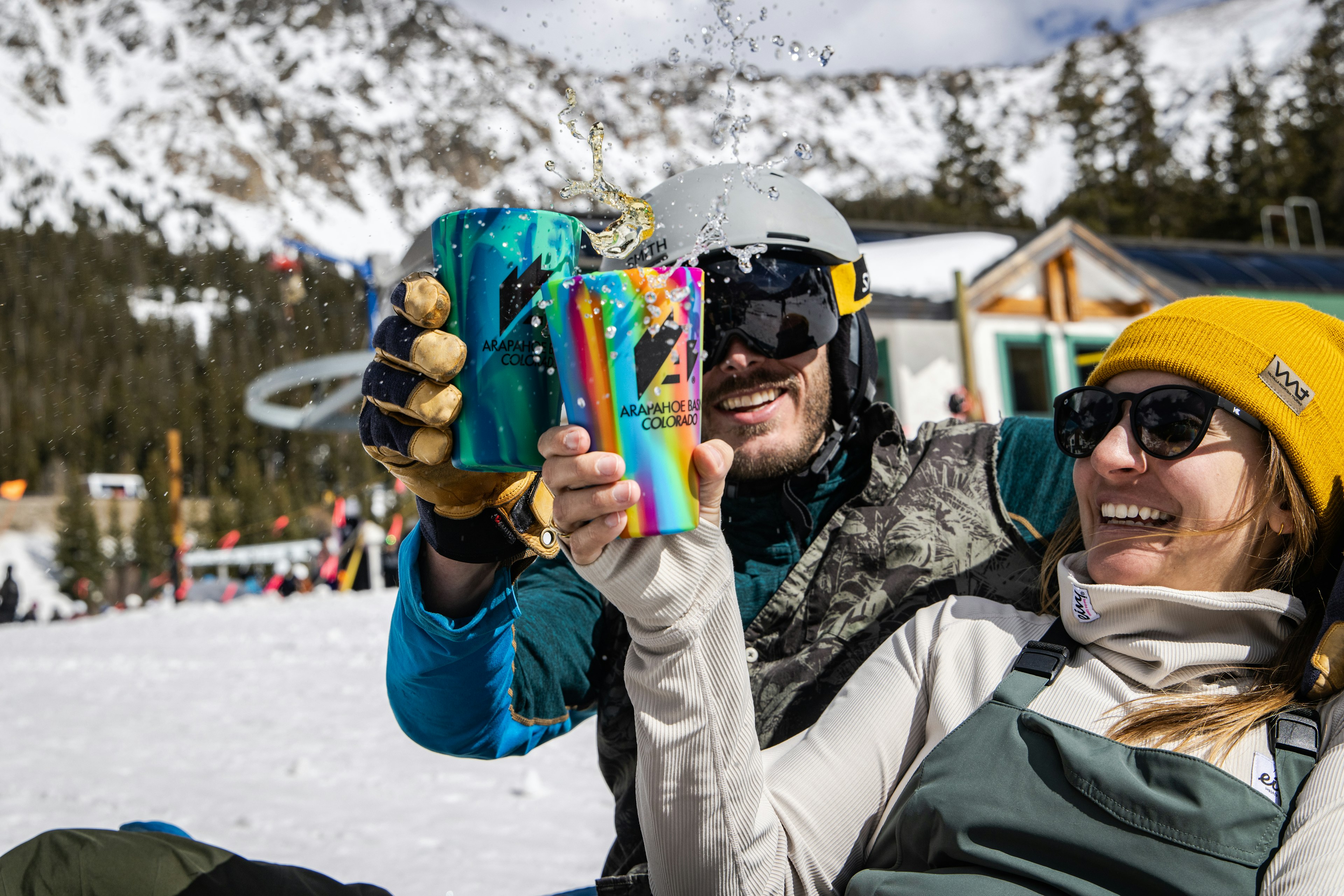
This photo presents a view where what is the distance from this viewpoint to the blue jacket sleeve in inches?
69.4

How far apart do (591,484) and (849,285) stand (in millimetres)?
1455

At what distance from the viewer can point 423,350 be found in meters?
1.35

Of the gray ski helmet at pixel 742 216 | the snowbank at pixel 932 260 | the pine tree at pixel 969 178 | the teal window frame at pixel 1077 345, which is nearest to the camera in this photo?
the gray ski helmet at pixel 742 216

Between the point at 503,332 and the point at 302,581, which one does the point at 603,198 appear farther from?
the point at 302,581

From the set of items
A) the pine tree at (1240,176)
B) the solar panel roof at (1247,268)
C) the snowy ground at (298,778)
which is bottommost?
the snowy ground at (298,778)

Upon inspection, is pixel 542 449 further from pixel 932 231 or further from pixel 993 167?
pixel 993 167

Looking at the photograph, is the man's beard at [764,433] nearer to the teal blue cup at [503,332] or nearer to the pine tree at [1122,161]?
the teal blue cup at [503,332]

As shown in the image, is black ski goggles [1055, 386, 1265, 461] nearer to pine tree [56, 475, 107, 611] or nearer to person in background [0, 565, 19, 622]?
person in background [0, 565, 19, 622]

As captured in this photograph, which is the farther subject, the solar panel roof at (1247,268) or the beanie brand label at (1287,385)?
the solar panel roof at (1247,268)

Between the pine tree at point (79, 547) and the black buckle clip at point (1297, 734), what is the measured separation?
4270 centimetres

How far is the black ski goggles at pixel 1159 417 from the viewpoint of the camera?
1.62m

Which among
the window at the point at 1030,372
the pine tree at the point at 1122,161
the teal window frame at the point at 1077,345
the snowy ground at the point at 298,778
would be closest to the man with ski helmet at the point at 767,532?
the snowy ground at the point at 298,778

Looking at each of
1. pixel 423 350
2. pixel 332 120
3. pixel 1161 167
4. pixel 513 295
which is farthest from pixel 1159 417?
pixel 332 120

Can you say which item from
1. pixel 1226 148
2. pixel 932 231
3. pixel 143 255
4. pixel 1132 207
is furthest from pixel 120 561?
pixel 143 255
